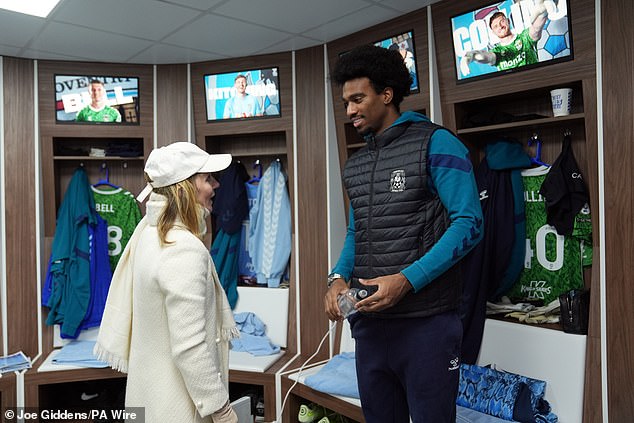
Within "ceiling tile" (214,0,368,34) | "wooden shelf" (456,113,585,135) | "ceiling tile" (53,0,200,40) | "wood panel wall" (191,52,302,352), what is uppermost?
"ceiling tile" (53,0,200,40)

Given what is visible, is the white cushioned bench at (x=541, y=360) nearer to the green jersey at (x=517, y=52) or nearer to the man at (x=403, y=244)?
the man at (x=403, y=244)

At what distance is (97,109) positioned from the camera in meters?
3.63

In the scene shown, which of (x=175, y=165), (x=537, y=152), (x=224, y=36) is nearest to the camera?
(x=175, y=165)

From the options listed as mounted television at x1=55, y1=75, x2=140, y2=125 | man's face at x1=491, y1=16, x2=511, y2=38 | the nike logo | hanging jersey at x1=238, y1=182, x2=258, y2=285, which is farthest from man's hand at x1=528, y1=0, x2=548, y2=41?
the nike logo

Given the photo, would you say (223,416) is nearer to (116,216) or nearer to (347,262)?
(347,262)

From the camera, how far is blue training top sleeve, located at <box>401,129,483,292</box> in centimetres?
135

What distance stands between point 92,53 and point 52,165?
821 millimetres

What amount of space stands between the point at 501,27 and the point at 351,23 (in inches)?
33.0

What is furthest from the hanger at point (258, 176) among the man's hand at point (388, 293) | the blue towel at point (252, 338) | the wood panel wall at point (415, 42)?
the man's hand at point (388, 293)

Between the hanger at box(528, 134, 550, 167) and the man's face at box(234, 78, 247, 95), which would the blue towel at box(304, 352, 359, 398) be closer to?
the hanger at box(528, 134, 550, 167)

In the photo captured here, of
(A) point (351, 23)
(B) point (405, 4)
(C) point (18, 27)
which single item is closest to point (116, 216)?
(C) point (18, 27)

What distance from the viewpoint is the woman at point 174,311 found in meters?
1.35

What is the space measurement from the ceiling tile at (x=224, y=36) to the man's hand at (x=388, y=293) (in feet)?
6.58

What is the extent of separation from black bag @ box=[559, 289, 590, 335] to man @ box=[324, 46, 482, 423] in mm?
1093
